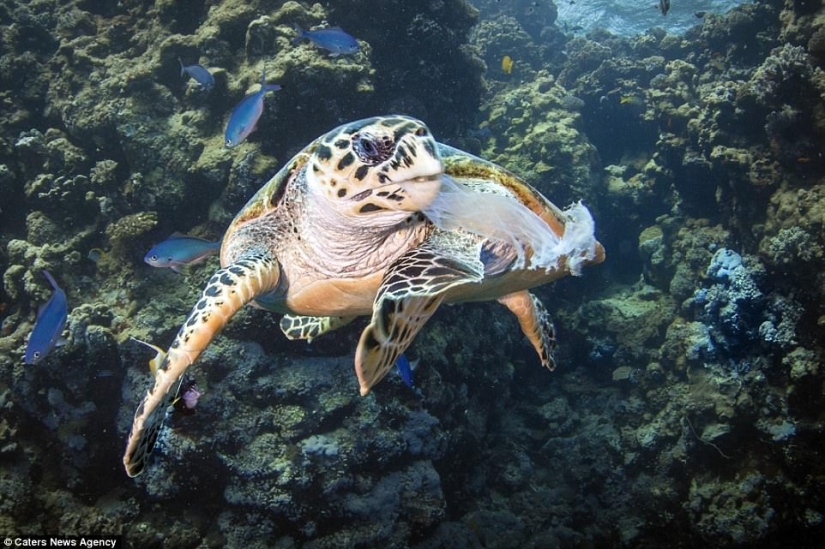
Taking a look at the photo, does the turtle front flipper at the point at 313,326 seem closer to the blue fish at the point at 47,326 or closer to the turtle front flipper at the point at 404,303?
the blue fish at the point at 47,326

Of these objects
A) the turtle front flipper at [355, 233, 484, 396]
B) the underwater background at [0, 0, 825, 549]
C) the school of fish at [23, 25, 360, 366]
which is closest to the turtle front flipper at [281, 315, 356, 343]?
the underwater background at [0, 0, 825, 549]

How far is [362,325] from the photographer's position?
5.10 m

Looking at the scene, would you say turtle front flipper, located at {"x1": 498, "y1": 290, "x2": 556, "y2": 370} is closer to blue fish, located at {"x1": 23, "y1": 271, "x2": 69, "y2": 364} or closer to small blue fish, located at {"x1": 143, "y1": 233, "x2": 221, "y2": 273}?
small blue fish, located at {"x1": 143, "y1": 233, "x2": 221, "y2": 273}

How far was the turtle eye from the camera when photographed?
7.60 feet

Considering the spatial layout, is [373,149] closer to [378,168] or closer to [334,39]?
[378,168]

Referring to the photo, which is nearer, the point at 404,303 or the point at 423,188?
the point at 404,303

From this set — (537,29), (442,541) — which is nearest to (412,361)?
(442,541)

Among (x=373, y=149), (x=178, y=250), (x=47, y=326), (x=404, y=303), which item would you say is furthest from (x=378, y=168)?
(x=47, y=326)

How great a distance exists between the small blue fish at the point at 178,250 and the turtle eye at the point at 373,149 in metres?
2.47

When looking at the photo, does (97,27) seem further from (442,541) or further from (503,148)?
(442,541)

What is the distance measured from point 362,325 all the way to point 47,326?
289cm

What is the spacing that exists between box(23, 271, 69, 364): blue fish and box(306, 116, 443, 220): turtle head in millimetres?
2730

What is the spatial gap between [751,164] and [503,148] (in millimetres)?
4738

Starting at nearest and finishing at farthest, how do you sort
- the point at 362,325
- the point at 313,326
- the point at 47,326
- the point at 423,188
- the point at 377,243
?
the point at 423,188 → the point at 377,243 → the point at 47,326 → the point at 313,326 → the point at 362,325
